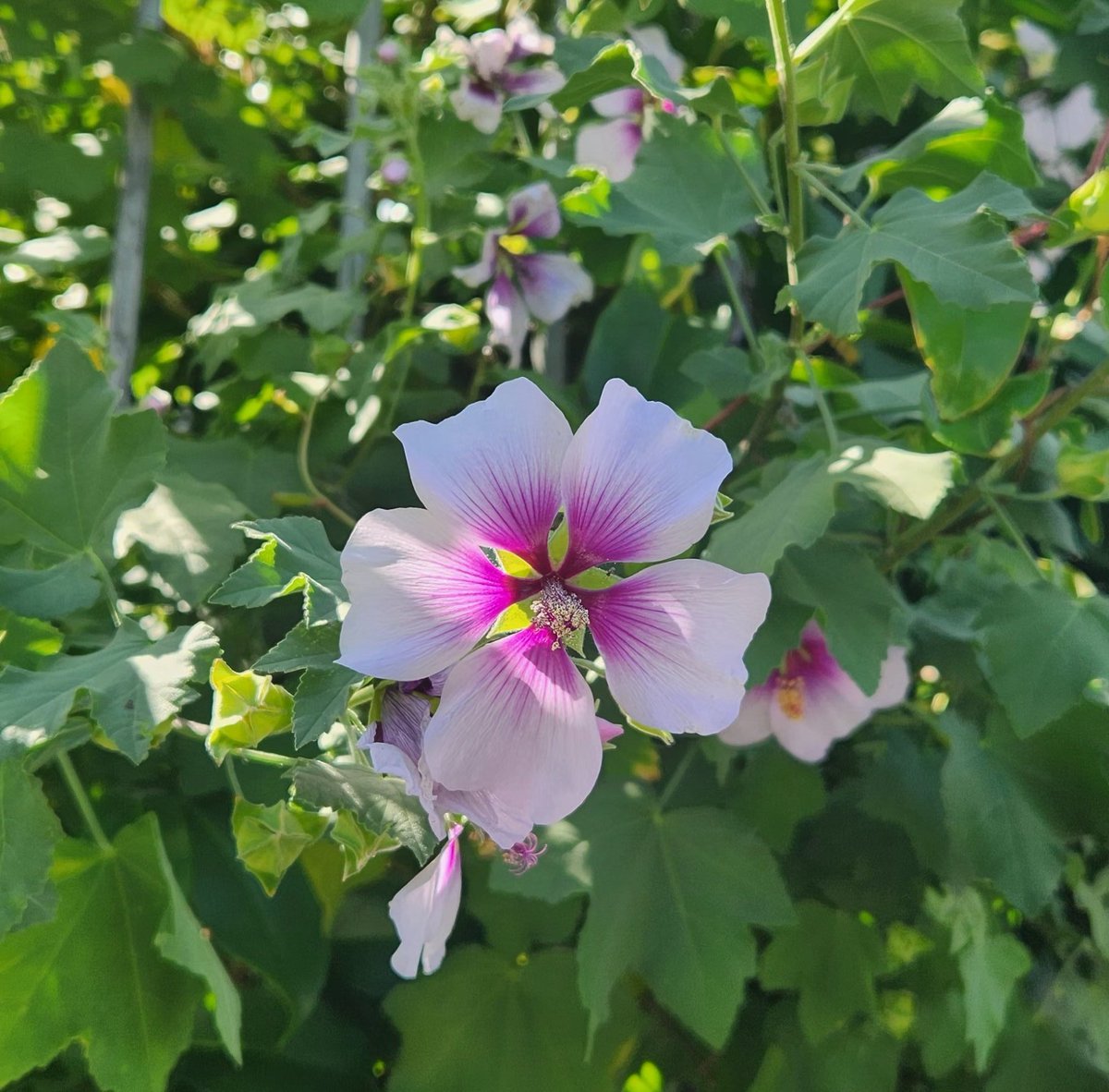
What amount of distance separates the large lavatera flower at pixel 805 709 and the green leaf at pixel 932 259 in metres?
0.33

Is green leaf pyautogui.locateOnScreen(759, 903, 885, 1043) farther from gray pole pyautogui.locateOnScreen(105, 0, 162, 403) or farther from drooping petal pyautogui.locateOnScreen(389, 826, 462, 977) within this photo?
gray pole pyautogui.locateOnScreen(105, 0, 162, 403)

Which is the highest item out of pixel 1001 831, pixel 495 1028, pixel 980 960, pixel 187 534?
pixel 187 534

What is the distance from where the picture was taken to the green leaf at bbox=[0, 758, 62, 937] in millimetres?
561

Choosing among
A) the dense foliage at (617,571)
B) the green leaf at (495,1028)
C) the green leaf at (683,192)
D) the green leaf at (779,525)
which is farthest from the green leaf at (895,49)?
the green leaf at (495,1028)

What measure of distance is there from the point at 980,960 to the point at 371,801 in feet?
2.07

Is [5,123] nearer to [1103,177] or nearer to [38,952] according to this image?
[38,952]

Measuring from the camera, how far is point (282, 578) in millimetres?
521

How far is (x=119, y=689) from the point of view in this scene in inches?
20.5

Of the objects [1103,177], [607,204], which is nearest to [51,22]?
[607,204]

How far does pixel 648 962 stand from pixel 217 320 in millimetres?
678

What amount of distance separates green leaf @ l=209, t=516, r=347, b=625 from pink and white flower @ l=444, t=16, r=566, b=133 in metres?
0.57

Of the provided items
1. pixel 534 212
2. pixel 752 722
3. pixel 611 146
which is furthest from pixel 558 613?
pixel 611 146

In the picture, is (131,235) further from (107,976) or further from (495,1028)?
(495,1028)

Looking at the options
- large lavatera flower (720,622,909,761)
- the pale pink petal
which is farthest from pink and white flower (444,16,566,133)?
large lavatera flower (720,622,909,761)
